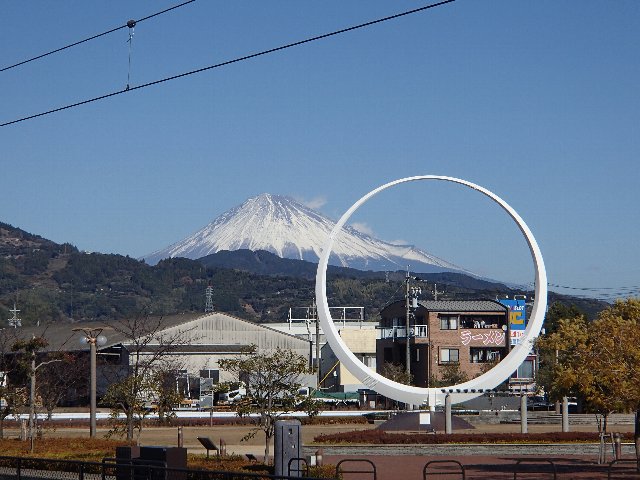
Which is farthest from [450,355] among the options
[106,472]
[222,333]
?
[106,472]

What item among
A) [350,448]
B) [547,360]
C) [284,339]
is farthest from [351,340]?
[350,448]

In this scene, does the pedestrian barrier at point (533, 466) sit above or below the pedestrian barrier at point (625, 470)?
below

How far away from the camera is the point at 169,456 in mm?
23766

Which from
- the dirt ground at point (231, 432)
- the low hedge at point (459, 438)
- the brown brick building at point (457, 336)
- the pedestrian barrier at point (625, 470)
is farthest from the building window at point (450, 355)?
the pedestrian barrier at point (625, 470)

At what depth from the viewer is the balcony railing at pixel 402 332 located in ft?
287

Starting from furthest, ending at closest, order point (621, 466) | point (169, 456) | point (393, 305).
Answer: point (393, 305), point (621, 466), point (169, 456)

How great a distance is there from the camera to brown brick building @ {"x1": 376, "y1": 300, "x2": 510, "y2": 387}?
86.9 meters

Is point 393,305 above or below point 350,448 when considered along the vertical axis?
above

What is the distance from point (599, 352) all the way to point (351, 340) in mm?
73586

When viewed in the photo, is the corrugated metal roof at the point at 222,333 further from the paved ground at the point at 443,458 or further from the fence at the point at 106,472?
the fence at the point at 106,472

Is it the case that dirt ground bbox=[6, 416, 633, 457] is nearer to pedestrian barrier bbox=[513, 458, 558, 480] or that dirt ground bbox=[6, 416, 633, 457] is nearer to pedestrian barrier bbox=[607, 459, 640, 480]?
pedestrian barrier bbox=[513, 458, 558, 480]

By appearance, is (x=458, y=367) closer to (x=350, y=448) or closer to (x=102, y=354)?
(x=102, y=354)

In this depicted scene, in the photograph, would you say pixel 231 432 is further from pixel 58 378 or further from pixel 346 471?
pixel 346 471

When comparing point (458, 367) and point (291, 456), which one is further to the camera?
point (458, 367)
